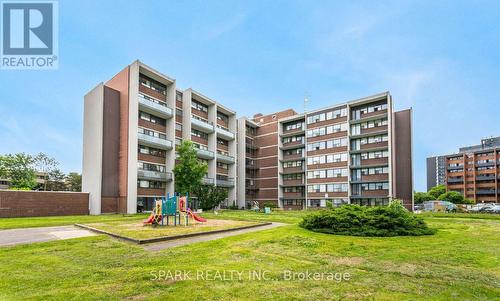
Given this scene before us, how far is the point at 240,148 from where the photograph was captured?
67.6 metres

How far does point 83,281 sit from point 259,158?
207ft

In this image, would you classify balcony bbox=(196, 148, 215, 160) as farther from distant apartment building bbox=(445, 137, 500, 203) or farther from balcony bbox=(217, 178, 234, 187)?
distant apartment building bbox=(445, 137, 500, 203)

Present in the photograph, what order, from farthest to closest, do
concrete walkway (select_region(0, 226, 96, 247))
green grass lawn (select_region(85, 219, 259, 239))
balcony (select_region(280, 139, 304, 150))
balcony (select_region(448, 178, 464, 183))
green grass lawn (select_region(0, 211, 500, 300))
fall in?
balcony (select_region(448, 178, 464, 183)) → balcony (select_region(280, 139, 304, 150)) → green grass lawn (select_region(85, 219, 259, 239)) → concrete walkway (select_region(0, 226, 96, 247)) → green grass lawn (select_region(0, 211, 500, 300))

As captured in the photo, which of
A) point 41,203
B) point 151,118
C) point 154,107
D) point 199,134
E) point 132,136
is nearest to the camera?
point 41,203

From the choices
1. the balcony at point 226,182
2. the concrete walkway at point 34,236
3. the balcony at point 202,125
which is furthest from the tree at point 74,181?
the concrete walkway at point 34,236

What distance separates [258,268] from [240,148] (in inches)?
2335

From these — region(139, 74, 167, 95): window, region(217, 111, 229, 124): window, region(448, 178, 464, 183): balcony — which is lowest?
region(448, 178, 464, 183): balcony

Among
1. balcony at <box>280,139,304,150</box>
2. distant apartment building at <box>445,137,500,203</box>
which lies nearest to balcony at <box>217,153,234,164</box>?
balcony at <box>280,139,304,150</box>

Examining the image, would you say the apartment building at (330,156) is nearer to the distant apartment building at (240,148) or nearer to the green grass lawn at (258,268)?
the distant apartment building at (240,148)

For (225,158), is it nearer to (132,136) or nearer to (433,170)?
(132,136)

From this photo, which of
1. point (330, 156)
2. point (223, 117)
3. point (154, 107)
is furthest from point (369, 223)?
point (223, 117)

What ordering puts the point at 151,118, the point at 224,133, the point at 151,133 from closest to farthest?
1. the point at 151,133
2. the point at 151,118
3. the point at 224,133

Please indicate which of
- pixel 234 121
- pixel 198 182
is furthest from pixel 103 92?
pixel 234 121

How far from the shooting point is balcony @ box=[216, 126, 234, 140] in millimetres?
59338
